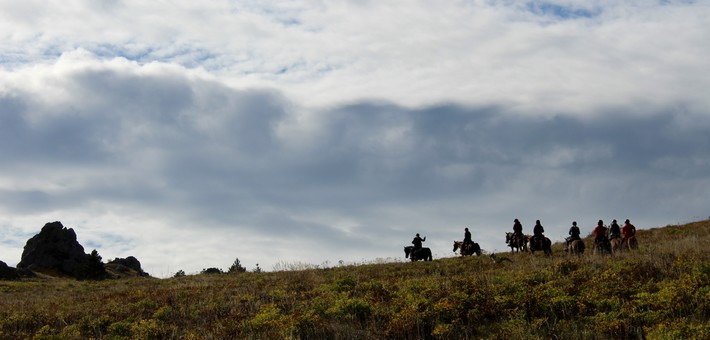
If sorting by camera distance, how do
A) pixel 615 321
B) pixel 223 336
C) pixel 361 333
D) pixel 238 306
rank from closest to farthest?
pixel 615 321 → pixel 361 333 → pixel 223 336 → pixel 238 306

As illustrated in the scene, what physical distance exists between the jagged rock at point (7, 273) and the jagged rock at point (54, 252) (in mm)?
9452

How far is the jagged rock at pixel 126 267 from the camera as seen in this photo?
6391 cm

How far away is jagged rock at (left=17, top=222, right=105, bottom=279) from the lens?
64312mm

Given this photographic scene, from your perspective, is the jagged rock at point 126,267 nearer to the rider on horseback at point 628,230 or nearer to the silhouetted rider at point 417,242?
the silhouetted rider at point 417,242

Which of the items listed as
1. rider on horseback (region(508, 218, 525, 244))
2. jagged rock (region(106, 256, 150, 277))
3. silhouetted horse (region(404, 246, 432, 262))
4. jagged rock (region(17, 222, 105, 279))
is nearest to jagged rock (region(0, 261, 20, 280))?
jagged rock (region(17, 222, 105, 279))

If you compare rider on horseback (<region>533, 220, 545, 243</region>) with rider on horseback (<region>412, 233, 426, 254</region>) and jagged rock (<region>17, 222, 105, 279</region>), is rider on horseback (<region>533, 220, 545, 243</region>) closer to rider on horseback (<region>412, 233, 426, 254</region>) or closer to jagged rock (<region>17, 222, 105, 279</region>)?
rider on horseback (<region>412, 233, 426, 254</region>)

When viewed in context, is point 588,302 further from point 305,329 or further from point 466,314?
point 305,329

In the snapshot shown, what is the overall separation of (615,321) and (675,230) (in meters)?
36.4

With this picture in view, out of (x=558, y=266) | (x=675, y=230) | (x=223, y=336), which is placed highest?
(x=675, y=230)

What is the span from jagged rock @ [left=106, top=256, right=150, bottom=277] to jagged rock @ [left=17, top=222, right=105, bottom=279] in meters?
2.90

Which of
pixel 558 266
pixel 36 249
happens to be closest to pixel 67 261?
pixel 36 249

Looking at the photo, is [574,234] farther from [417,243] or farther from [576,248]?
[417,243]

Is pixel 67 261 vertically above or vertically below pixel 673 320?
above

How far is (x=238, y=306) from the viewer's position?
16.8m
